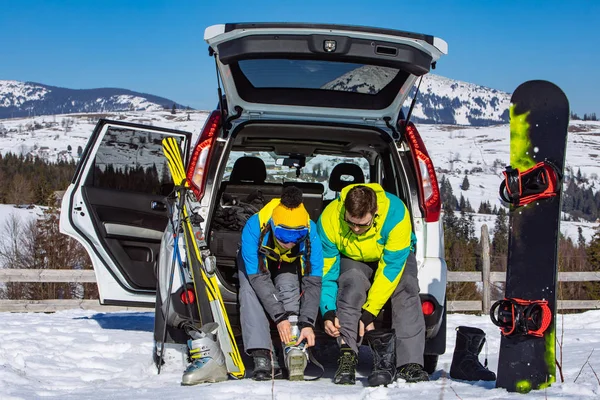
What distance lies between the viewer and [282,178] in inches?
222

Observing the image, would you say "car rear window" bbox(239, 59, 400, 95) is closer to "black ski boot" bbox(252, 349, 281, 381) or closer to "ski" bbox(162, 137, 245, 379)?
"ski" bbox(162, 137, 245, 379)

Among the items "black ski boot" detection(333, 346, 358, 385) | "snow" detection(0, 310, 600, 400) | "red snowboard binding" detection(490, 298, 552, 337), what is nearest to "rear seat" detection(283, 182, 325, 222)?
"snow" detection(0, 310, 600, 400)

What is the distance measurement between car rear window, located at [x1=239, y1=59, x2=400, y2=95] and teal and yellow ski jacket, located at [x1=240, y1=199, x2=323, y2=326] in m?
0.75

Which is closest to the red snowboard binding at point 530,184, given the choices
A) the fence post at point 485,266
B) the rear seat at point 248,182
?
the rear seat at point 248,182

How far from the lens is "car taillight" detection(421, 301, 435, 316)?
412 cm

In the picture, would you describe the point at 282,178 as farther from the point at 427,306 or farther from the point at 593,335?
the point at 593,335

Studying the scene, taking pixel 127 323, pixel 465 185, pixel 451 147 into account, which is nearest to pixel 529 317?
pixel 127 323

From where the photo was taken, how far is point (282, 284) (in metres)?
4.31

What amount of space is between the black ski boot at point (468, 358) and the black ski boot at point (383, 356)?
17.0 inches

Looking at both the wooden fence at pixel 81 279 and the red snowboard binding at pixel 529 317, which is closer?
the red snowboard binding at pixel 529 317

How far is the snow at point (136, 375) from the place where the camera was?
3354 millimetres

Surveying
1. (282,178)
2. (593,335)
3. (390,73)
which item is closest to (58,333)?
(282,178)

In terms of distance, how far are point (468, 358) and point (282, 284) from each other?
1214 mm

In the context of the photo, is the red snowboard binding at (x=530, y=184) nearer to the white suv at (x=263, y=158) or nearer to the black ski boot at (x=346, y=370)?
the white suv at (x=263, y=158)
